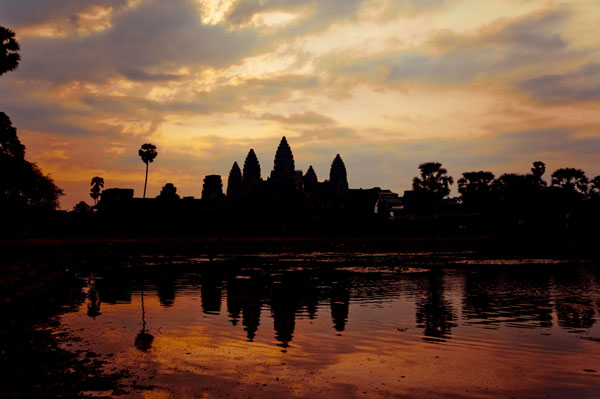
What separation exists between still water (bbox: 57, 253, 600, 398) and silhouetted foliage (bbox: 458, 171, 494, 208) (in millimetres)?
99601

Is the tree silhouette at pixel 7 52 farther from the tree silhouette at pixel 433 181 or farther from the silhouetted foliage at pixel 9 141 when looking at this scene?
the tree silhouette at pixel 433 181

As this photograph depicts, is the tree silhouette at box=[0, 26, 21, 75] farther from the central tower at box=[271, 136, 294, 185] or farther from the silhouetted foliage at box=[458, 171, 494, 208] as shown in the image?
the central tower at box=[271, 136, 294, 185]

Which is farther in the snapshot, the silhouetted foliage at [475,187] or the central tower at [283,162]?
the central tower at [283,162]

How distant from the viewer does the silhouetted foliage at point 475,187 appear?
425ft

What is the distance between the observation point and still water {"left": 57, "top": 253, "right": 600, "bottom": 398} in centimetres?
1109

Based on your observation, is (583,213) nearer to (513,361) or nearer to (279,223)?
(279,223)

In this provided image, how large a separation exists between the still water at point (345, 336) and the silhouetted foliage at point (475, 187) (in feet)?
327

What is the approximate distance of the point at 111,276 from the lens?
36.0 meters

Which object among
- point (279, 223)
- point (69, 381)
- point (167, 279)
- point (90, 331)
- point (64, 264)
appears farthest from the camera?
point (279, 223)

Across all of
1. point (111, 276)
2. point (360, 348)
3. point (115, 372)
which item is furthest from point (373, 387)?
point (111, 276)

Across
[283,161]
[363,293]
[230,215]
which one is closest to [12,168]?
[363,293]

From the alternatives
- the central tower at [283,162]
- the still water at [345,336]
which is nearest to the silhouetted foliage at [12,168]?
the still water at [345,336]

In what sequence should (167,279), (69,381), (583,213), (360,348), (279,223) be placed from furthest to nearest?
(279,223) < (583,213) < (167,279) < (360,348) < (69,381)

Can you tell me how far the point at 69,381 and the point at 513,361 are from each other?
392 inches
